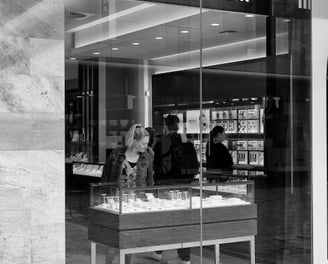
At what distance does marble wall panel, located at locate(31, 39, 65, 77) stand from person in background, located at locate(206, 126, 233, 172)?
163cm

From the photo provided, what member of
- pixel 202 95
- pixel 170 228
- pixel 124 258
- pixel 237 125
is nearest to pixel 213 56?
pixel 202 95

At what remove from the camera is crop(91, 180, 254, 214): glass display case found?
6922 mm

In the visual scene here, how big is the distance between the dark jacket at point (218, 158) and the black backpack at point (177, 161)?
6.1 inches

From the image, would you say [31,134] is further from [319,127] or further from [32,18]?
[319,127]

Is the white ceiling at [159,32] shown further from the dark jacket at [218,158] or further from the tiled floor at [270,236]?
the tiled floor at [270,236]

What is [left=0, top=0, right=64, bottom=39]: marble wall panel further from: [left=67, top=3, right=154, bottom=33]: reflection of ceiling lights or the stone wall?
[left=67, top=3, right=154, bottom=33]: reflection of ceiling lights

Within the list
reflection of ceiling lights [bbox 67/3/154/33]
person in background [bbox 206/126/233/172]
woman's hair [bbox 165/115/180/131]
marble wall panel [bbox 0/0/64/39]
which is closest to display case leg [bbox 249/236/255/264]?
person in background [bbox 206/126/233/172]

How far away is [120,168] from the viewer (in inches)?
274

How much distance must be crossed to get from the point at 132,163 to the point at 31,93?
44.9 inches

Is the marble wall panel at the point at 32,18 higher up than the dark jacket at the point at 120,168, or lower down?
A: higher up

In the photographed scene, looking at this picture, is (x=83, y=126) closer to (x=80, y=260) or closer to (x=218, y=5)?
(x=80, y=260)

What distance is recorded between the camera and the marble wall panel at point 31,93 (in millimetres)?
6496

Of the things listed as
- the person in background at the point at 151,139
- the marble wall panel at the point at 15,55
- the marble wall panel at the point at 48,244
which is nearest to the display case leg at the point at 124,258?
the marble wall panel at the point at 48,244

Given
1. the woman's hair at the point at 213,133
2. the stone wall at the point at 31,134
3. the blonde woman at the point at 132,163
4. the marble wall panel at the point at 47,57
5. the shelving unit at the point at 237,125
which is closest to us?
the stone wall at the point at 31,134
